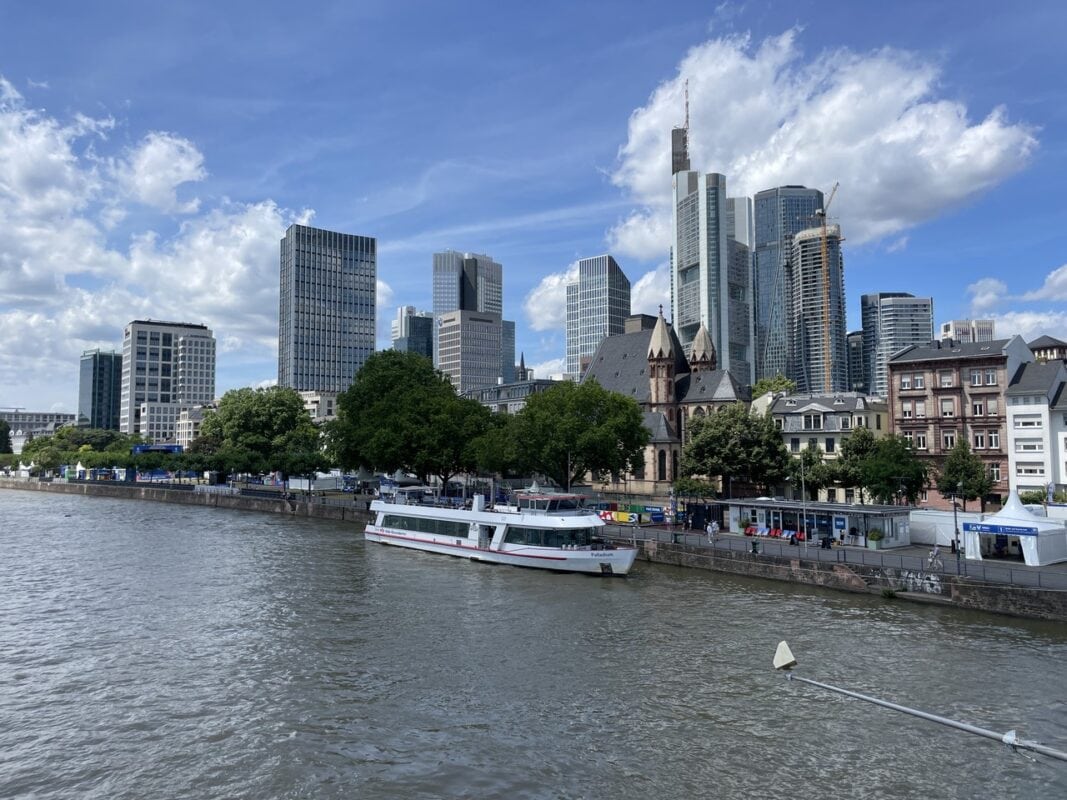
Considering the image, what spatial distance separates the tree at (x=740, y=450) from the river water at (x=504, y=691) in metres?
40.1

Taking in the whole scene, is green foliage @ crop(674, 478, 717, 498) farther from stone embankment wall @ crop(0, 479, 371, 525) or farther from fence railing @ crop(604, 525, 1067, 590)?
stone embankment wall @ crop(0, 479, 371, 525)

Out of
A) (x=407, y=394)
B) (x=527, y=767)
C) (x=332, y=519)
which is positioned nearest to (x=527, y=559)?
(x=527, y=767)

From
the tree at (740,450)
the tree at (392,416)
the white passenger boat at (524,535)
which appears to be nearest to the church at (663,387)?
the tree at (740,450)

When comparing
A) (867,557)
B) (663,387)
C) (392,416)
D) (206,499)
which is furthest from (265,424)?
(867,557)

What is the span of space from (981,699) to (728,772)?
36.9ft

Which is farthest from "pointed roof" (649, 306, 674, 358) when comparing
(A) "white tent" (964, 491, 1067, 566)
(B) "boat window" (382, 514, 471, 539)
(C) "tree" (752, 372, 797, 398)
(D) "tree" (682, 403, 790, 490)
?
(A) "white tent" (964, 491, 1067, 566)

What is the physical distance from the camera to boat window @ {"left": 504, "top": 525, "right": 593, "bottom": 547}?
52.8 m

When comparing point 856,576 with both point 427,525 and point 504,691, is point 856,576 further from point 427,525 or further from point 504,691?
point 427,525

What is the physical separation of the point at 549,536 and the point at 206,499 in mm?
80838

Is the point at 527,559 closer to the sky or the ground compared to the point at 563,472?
closer to the ground

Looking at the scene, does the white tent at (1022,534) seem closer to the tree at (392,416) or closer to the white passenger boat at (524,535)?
the white passenger boat at (524,535)

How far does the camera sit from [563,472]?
8169cm

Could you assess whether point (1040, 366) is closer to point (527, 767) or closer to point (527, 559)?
point (527, 559)

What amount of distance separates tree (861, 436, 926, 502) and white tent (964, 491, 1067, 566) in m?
17.2
